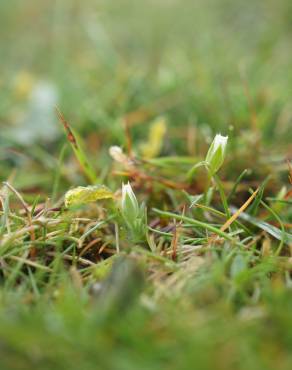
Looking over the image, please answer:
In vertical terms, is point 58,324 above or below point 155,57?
above

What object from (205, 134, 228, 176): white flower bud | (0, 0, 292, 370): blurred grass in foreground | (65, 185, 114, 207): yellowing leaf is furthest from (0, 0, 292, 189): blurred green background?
(65, 185, 114, 207): yellowing leaf

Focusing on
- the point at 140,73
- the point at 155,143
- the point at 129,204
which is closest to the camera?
the point at 129,204

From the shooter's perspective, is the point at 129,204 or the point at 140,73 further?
the point at 140,73

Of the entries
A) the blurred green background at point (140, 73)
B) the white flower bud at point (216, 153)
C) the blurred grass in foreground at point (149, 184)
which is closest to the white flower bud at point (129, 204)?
the blurred grass in foreground at point (149, 184)

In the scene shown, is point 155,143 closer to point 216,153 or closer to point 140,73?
point 216,153

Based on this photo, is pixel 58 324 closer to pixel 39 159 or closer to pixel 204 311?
pixel 204 311

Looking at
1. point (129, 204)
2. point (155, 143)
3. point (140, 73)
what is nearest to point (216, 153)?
point (129, 204)

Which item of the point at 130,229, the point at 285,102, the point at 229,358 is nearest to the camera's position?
the point at 229,358

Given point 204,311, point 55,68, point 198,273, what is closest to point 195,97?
point 55,68

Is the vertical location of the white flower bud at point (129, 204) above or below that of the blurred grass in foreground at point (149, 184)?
above

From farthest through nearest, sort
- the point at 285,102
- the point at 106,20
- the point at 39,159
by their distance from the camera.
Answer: the point at 106,20, the point at 285,102, the point at 39,159

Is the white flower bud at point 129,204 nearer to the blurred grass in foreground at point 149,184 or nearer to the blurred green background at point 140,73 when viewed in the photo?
the blurred grass in foreground at point 149,184
